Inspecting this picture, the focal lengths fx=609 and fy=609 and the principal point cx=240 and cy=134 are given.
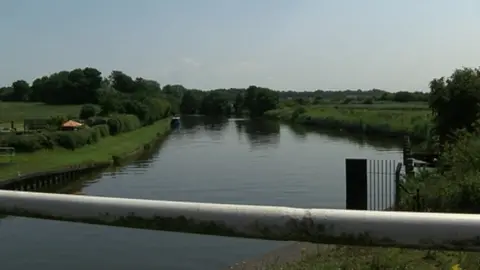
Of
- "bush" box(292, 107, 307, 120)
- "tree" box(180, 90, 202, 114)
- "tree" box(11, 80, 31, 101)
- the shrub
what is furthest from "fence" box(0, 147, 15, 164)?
"tree" box(180, 90, 202, 114)

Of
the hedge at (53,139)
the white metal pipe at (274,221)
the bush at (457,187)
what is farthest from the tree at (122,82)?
the white metal pipe at (274,221)

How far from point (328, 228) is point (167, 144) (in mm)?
76425

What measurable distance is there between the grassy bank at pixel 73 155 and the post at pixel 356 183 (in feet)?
129

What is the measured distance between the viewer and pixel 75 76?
135 m

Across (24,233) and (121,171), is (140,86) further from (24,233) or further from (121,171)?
(24,233)

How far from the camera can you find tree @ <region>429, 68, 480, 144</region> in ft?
82.7

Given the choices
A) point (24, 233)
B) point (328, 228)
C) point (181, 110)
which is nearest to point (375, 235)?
point (328, 228)

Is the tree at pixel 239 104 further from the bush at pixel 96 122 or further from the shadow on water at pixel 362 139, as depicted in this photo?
the bush at pixel 96 122

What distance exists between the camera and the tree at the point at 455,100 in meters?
25.2

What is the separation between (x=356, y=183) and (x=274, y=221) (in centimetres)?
531

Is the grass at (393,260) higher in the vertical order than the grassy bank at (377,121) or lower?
higher

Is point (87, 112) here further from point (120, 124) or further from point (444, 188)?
point (444, 188)

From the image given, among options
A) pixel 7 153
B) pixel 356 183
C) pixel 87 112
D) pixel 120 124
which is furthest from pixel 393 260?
pixel 87 112

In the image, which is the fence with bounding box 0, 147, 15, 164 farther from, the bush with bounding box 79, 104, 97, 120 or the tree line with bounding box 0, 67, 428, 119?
the tree line with bounding box 0, 67, 428, 119
